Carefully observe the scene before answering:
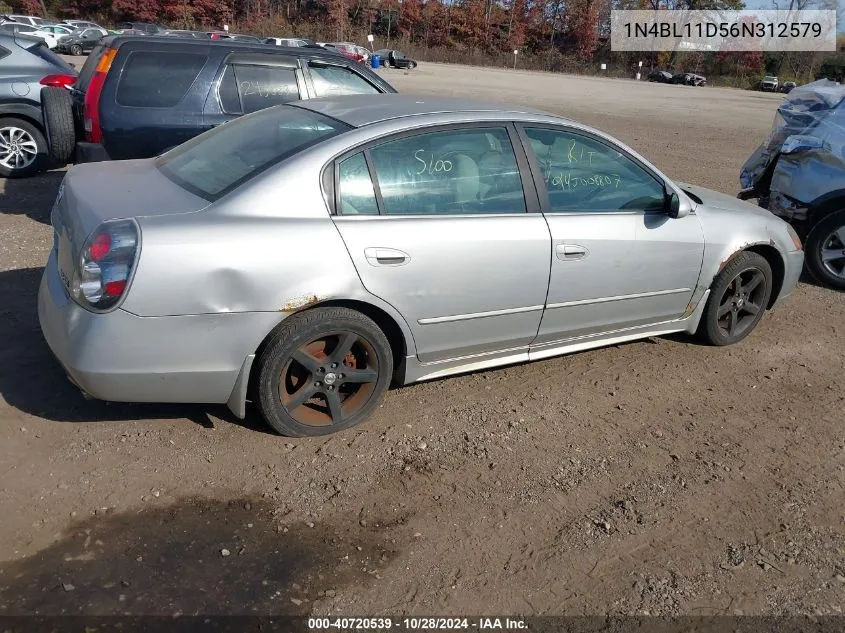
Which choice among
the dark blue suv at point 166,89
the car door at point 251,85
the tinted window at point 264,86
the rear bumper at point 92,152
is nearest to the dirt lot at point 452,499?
the rear bumper at point 92,152

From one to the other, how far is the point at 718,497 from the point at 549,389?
121 centimetres

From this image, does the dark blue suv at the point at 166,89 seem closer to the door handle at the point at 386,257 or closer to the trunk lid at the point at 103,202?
the trunk lid at the point at 103,202

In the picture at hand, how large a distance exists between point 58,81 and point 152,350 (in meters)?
6.92

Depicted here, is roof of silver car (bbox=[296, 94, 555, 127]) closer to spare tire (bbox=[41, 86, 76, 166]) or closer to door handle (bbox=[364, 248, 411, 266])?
door handle (bbox=[364, 248, 411, 266])

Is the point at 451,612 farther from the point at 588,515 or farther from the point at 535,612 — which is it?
the point at 588,515

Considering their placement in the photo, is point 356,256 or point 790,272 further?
point 790,272

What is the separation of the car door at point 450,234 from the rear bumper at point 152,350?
650 mm

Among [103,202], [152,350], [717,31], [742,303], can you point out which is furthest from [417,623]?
[717,31]

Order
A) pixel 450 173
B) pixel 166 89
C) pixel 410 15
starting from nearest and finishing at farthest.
A: pixel 450 173 → pixel 166 89 → pixel 410 15

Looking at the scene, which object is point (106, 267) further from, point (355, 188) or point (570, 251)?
point (570, 251)

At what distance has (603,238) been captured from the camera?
165 inches

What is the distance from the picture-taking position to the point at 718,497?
3.50 metres

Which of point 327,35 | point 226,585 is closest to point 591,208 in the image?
point 226,585

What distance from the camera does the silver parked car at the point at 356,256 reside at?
3215mm
